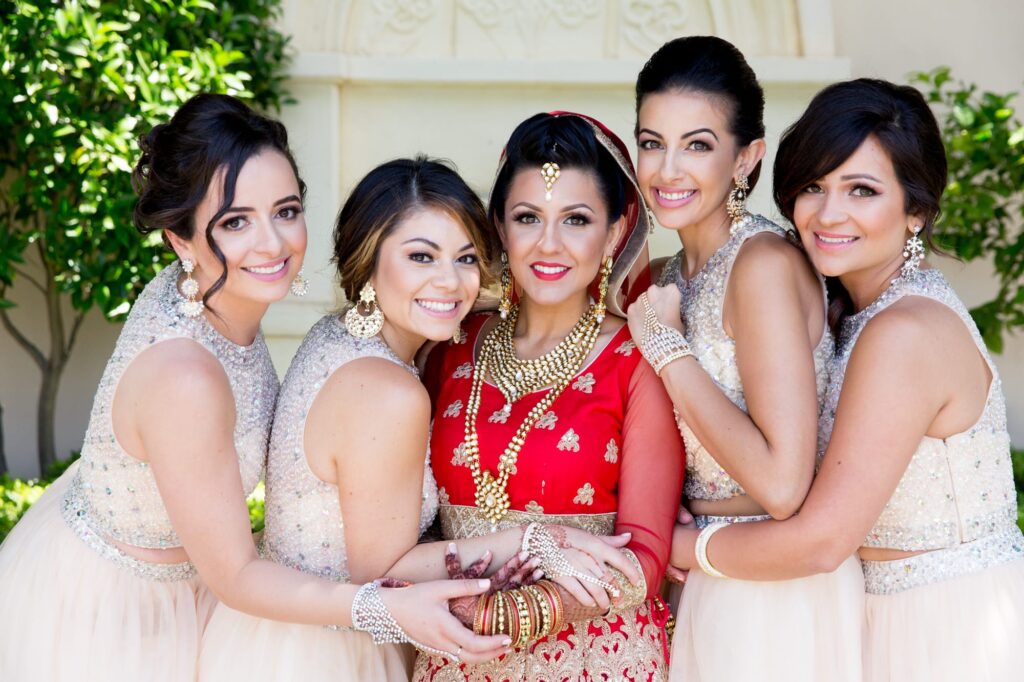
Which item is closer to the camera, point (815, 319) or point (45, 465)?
point (815, 319)

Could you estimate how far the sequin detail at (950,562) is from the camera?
269 cm

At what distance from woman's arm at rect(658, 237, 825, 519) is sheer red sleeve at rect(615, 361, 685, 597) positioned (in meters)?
0.12

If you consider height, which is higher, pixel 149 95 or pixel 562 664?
pixel 149 95

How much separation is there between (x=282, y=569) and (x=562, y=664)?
2.57ft

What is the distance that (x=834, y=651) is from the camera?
2.75 meters

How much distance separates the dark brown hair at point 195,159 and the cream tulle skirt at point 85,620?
781mm

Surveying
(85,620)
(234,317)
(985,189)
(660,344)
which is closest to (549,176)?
(660,344)

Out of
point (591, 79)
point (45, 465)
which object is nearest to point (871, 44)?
point (591, 79)

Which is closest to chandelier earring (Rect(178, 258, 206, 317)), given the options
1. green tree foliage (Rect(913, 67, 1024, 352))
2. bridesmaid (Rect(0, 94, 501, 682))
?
bridesmaid (Rect(0, 94, 501, 682))

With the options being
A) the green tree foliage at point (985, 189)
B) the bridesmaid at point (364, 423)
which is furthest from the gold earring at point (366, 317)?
the green tree foliage at point (985, 189)

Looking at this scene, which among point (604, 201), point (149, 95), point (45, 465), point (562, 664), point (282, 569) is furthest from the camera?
point (45, 465)

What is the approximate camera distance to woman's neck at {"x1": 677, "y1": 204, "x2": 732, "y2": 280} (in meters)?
3.04

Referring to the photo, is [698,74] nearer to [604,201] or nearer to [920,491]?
[604,201]

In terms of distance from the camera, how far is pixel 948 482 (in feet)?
8.79
